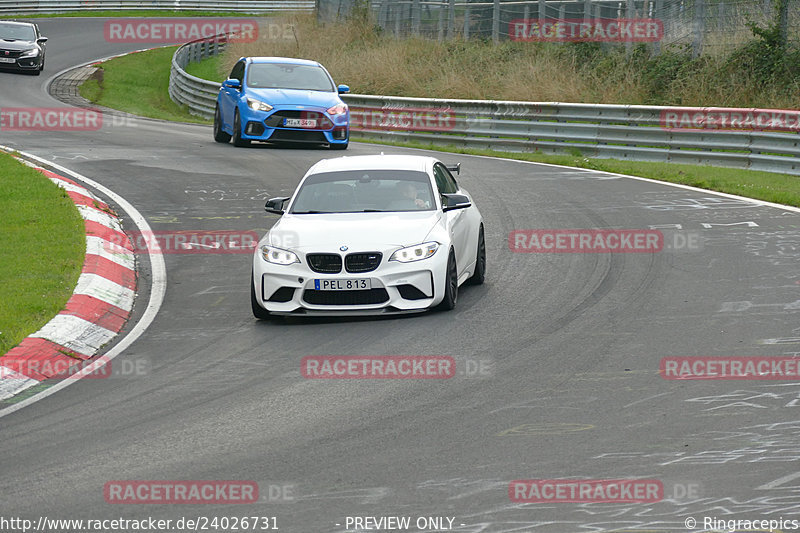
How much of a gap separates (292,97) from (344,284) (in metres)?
13.4

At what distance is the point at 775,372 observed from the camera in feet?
27.6

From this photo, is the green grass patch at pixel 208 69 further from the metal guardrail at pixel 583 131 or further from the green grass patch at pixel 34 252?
the green grass patch at pixel 34 252

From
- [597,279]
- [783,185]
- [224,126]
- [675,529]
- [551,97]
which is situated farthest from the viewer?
[551,97]

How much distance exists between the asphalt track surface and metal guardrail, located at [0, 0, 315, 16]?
5072 cm

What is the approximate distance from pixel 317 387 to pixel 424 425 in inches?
48.6

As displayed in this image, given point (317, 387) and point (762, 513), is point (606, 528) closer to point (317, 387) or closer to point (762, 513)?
point (762, 513)

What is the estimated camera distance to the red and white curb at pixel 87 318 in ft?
29.2

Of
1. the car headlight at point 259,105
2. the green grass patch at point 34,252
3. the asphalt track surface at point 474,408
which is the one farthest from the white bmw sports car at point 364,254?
the car headlight at point 259,105

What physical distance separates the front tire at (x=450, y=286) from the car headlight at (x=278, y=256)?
4.27 ft

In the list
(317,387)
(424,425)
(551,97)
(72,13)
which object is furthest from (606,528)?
(72,13)

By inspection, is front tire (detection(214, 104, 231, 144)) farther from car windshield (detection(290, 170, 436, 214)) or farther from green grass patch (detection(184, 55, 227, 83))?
green grass patch (detection(184, 55, 227, 83))

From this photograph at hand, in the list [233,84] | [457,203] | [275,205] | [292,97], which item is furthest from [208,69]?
[457,203]

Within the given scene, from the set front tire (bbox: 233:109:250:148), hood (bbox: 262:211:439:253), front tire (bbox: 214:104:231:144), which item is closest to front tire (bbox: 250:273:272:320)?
→ hood (bbox: 262:211:439:253)

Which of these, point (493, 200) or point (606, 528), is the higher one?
point (606, 528)
